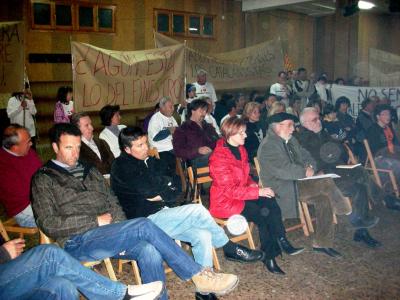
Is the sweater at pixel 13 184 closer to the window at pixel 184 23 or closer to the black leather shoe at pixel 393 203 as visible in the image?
the black leather shoe at pixel 393 203

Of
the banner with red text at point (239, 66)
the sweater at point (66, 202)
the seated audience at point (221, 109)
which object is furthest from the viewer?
the banner with red text at point (239, 66)

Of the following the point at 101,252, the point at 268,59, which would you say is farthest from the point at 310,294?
the point at 268,59

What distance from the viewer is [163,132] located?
6316mm

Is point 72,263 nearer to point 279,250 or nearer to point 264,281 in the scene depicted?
point 264,281

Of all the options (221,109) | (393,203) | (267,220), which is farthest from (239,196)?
(221,109)

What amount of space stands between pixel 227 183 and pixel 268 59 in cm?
721

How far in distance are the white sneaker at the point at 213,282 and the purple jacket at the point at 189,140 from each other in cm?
287

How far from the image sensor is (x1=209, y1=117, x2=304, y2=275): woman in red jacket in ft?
13.4

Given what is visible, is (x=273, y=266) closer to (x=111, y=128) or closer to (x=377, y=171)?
(x=111, y=128)

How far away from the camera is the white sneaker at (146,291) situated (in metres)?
2.87

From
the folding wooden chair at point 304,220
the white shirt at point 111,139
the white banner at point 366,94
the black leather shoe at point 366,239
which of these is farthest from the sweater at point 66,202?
the white banner at point 366,94

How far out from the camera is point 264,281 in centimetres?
385

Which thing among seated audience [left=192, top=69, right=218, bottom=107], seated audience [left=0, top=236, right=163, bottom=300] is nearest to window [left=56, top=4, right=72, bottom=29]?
seated audience [left=192, top=69, right=218, bottom=107]

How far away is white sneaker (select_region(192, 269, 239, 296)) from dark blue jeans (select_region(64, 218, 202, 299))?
0.22 feet
